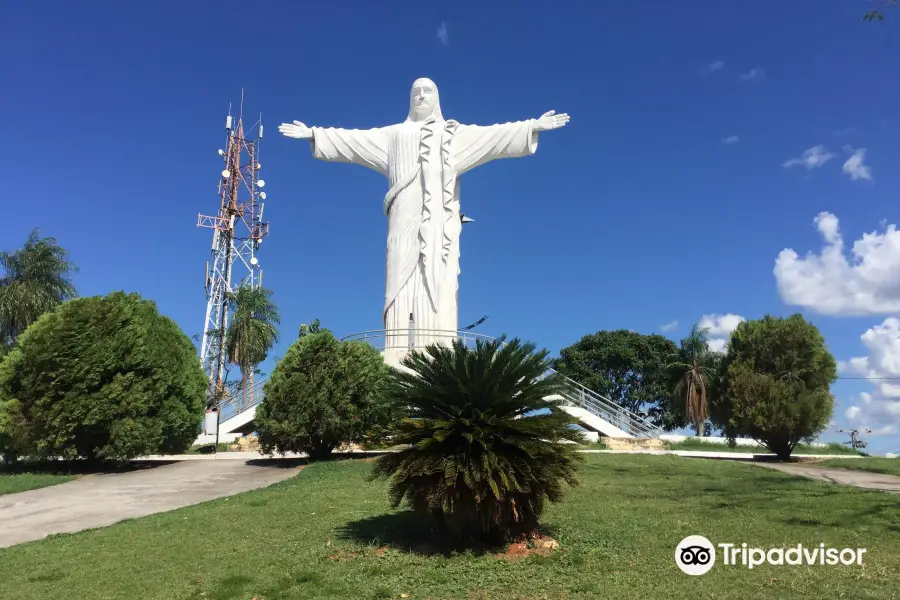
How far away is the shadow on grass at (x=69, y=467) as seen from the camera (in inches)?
707

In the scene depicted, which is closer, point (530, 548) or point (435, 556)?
point (435, 556)

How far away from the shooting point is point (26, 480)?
15.9 metres

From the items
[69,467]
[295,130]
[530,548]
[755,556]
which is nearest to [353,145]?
[295,130]

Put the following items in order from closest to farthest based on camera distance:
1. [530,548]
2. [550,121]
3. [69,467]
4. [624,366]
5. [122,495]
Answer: [530,548] → [122,495] → [69,467] → [550,121] → [624,366]

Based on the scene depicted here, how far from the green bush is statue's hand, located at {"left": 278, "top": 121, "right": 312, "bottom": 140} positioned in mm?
10145

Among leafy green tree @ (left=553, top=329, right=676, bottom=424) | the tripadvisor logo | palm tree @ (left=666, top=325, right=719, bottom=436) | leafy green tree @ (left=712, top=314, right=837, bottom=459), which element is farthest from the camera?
leafy green tree @ (left=553, top=329, right=676, bottom=424)

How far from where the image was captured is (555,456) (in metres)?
7.50

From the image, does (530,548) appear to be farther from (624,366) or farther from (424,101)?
(624,366)

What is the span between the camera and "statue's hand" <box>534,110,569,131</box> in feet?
82.3

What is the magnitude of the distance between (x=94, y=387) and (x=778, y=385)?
21.0 meters

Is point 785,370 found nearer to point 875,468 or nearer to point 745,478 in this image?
point 875,468

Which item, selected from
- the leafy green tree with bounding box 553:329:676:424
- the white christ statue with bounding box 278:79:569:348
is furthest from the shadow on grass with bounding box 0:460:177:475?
the leafy green tree with bounding box 553:329:676:424

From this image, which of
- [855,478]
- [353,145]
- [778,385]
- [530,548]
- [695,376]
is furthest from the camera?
[695,376]

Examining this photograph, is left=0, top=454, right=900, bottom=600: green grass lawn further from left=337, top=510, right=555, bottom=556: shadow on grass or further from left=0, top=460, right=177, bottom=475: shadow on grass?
left=0, top=460, right=177, bottom=475: shadow on grass
